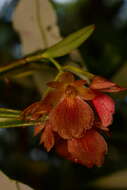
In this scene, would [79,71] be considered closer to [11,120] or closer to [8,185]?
[11,120]

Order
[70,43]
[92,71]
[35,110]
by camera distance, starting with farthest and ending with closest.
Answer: [92,71] → [70,43] → [35,110]

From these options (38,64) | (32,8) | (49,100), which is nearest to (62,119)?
(49,100)

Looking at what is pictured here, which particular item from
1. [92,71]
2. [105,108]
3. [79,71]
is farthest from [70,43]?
[92,71]

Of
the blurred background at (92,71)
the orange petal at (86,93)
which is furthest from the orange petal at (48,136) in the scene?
the blurred background at (92,71)

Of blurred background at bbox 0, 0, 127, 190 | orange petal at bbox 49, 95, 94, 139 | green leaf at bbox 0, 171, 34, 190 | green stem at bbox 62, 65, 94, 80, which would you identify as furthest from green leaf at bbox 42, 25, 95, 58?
blurred background at bbox 0, 0, 127, 190

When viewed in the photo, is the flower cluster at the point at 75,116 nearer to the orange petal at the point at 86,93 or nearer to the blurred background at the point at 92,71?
the orange petal at the point at 86,93
